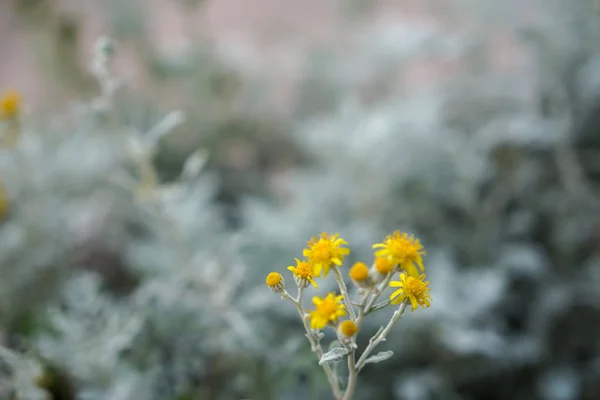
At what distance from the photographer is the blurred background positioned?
0.68 m

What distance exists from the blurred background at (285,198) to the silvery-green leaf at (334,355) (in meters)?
0.23

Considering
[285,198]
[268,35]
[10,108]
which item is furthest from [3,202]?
[268,35]

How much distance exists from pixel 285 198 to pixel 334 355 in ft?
2.19

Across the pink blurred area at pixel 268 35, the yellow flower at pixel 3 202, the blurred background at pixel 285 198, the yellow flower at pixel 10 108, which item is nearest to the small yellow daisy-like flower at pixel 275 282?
the blurred background at pixel 285 198

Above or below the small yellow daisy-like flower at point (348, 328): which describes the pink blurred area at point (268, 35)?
above

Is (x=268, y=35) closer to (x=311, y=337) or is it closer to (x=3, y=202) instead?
(x=3, y=202)

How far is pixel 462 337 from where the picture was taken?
Answer: 2.39 feet

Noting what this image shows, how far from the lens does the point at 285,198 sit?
3.44ft

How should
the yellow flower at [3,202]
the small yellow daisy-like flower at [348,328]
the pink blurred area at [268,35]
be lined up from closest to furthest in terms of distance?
Answer: 1. the small yellow daisy-like flower at [348,328]
2. the yellow flower at [3,202]
3. the pink blurred area at [268,35]

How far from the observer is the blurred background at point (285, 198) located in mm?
682

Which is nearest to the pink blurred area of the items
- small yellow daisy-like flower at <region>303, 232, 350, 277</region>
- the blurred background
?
the blurred background

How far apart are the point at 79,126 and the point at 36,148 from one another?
0.15m

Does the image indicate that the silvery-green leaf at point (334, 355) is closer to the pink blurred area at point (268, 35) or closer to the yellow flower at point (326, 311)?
the yellow flower at point (326, 311)

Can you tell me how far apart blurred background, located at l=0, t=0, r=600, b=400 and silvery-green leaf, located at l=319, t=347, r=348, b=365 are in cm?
23
